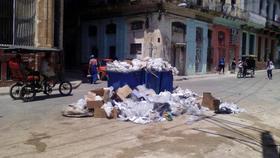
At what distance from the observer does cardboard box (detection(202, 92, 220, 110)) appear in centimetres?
822

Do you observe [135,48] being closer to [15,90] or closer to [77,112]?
[15,90]

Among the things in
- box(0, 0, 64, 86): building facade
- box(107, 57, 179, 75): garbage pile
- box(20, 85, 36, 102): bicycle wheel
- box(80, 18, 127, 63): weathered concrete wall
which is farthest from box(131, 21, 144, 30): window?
box(20, 85, 36, 102): bicycle wheel

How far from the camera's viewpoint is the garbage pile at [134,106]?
6.94m

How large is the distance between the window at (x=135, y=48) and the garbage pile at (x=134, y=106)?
46.5 feet

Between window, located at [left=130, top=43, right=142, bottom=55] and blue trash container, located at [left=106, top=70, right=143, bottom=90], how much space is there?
13.3 m

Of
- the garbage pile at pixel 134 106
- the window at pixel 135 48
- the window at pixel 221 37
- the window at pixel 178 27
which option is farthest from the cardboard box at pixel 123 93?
the window at pixel 221 37

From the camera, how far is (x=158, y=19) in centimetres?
2078

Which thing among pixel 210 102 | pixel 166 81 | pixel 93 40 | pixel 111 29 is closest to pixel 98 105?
pixel 166 81

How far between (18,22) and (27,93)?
633 cm

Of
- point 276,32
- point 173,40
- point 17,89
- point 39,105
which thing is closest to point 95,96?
point 39,105

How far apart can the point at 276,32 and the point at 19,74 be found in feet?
132

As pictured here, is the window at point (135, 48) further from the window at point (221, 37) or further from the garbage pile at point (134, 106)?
the garbage pile at point (134, 106)

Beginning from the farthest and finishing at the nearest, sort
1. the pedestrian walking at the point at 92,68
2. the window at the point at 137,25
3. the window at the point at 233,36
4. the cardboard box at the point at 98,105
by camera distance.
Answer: the window at the point at 233,36, the window at the point at 137,25, the pedestrian walking at the point at 92,68, the cardboard box at the point at 98,105

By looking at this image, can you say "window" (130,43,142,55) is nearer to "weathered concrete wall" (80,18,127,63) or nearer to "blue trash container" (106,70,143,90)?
"weathered concrete wall" (80,18,127,63)
